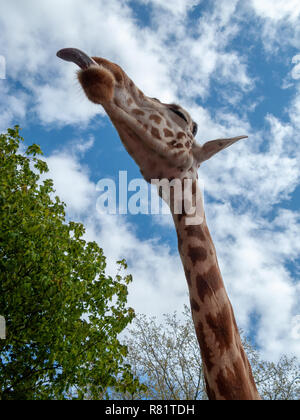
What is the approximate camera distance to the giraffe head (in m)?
2.68

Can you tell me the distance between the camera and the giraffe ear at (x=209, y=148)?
3.76 metres

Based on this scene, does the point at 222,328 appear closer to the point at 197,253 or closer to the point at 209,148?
the point at 197,253

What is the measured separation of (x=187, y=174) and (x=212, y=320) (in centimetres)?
149

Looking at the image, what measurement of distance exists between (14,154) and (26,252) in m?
3.38

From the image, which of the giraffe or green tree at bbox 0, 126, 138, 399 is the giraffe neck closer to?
the giraffe

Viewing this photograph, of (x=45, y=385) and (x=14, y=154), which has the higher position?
(x=14, y=154)

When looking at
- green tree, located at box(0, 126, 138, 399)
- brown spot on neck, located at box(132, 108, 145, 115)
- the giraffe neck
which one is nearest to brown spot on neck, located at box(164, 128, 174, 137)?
brown spot on neck, located at box(132, 108, 145, 115)

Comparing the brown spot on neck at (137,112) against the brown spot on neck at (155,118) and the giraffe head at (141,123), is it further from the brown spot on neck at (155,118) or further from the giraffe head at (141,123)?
the brown spot on neck at (155,118)

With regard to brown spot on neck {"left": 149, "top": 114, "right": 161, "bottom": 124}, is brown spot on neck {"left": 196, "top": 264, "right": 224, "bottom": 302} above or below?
below

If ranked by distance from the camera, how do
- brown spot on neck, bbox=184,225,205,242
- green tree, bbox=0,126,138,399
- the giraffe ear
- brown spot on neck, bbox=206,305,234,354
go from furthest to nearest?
green tree, bbox=0,126,138,399 < the giraffe ear < brown spot on neck, bbox=184,225,205,242 < brown spot on neck, bbox=206,305,234,354

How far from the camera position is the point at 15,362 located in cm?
747
